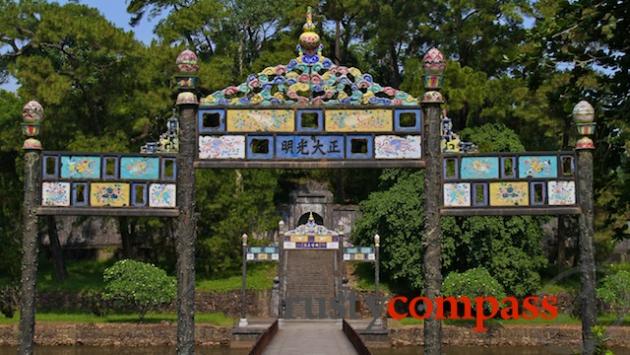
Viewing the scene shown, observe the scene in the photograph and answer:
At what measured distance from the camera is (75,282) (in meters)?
Result: 24.9

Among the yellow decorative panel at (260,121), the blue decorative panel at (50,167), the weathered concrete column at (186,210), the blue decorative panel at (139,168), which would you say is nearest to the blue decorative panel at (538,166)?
the yellow decorative panel at (260,121)

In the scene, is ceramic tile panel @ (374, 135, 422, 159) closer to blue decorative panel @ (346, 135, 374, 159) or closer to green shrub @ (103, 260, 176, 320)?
blue decorative panel @ (346, 135, 374, 159)

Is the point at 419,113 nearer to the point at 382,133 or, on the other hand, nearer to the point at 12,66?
the point at 382,133

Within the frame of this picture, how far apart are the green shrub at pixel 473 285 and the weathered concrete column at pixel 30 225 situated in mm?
13238

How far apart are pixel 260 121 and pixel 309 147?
629 mm

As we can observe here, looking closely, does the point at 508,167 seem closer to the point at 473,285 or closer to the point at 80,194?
the point at 80,194

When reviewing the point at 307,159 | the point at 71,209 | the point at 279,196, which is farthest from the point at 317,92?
the point at 279,196

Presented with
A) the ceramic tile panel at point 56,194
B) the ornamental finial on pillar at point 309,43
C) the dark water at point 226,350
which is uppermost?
the ornamental finial on pillar at point 309,43

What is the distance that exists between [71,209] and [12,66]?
15.7 meters

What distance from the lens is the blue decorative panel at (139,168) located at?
889 centimetres

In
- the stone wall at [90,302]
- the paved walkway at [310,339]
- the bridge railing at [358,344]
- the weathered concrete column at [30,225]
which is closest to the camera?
the weathered concrete column at [30,225]

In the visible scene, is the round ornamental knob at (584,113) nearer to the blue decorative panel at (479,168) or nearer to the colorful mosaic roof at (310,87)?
the blue decorative panel at (479,168)

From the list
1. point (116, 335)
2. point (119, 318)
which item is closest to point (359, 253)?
point (116, 335)

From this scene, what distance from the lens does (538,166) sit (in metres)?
8.84
